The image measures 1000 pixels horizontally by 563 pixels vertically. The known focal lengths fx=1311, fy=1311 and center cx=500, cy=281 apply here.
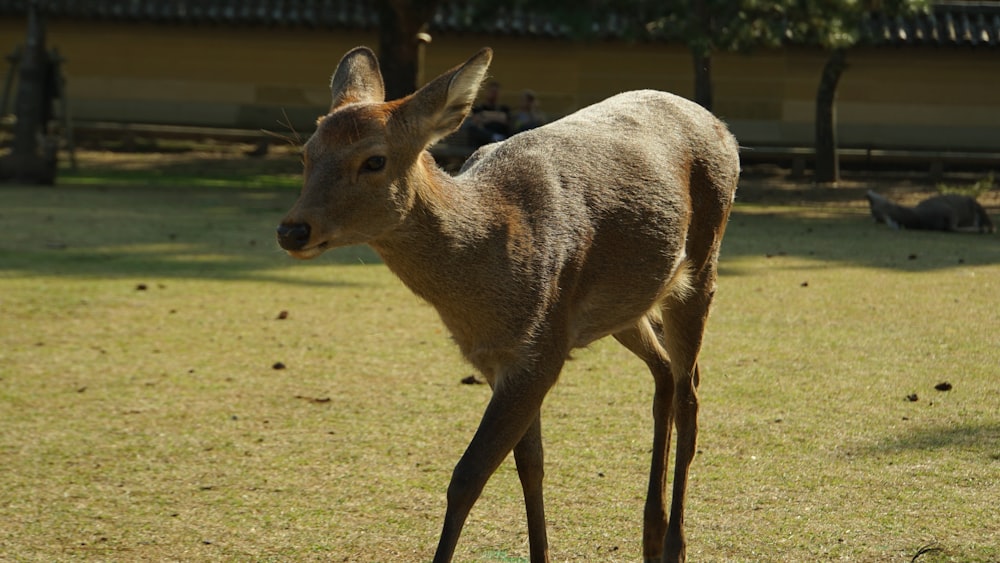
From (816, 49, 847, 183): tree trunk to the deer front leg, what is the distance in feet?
55.1

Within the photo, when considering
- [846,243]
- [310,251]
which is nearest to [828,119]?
[846,243]

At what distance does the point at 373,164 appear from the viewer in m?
3.61

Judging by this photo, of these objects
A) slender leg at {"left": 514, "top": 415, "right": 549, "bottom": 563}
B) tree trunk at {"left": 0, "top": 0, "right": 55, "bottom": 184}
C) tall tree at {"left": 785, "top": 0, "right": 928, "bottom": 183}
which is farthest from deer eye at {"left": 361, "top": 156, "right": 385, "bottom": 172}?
tree trunk at {"left": 0, "top": 0, "right": 55, "bottom": 184}

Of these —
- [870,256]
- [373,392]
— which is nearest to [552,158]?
[373,392]

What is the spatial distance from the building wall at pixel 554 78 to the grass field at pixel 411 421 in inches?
494

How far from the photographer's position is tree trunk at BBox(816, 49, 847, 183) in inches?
771

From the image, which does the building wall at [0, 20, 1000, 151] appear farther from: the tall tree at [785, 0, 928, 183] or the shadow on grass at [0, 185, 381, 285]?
the shadow on grass at [0, 185, 381, 285]

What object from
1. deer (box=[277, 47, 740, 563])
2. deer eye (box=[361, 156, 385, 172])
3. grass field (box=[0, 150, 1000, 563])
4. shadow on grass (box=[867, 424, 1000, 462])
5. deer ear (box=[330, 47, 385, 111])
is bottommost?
grass field (box=[0, 150, 1000, 563])

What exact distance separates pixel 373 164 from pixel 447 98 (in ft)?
0.90

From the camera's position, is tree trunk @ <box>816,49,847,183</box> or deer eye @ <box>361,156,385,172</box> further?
tree trunk @ <box>816,49,847,183</box>

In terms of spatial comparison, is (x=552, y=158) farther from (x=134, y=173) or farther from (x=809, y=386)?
(x=134, y=173)

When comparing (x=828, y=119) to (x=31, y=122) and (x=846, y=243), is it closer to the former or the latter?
(x=846, y=243)

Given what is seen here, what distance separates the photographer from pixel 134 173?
68.8 ft

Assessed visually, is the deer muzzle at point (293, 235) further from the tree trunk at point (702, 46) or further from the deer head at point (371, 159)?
the tree trunk at point (702, 46)
